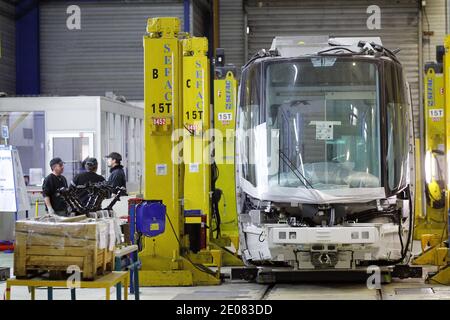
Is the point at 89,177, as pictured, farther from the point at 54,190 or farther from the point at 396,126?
the point at 396,126

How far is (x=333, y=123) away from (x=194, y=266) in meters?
2.48

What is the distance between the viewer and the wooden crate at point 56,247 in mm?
7492

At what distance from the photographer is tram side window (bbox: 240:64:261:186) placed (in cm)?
1138

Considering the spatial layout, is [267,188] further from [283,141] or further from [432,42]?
[432,42]

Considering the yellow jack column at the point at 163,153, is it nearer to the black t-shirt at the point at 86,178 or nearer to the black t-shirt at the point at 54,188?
the black t-shirt at the point at 86,178

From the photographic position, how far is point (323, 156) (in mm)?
11117

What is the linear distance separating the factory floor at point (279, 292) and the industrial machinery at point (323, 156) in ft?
1.05

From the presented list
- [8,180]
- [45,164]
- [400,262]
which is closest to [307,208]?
[400,262]

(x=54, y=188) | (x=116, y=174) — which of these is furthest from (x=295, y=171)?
(x=54, y=188)

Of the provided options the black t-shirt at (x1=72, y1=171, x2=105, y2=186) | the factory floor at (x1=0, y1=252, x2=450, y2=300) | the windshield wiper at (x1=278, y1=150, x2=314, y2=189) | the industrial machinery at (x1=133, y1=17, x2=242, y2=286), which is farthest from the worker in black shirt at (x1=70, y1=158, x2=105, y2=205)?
the windshield wiper at (x1=278, y1=150, x2=314, y2=189)

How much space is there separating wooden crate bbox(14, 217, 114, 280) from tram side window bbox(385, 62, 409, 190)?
4660mm

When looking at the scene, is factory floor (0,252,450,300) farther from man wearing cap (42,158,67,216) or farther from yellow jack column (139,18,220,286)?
man wearing cap (42,158,67,216)

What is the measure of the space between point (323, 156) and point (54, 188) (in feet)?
14.3

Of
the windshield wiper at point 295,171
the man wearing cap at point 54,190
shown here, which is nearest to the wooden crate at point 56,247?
the windshield wiper at point 295,171
